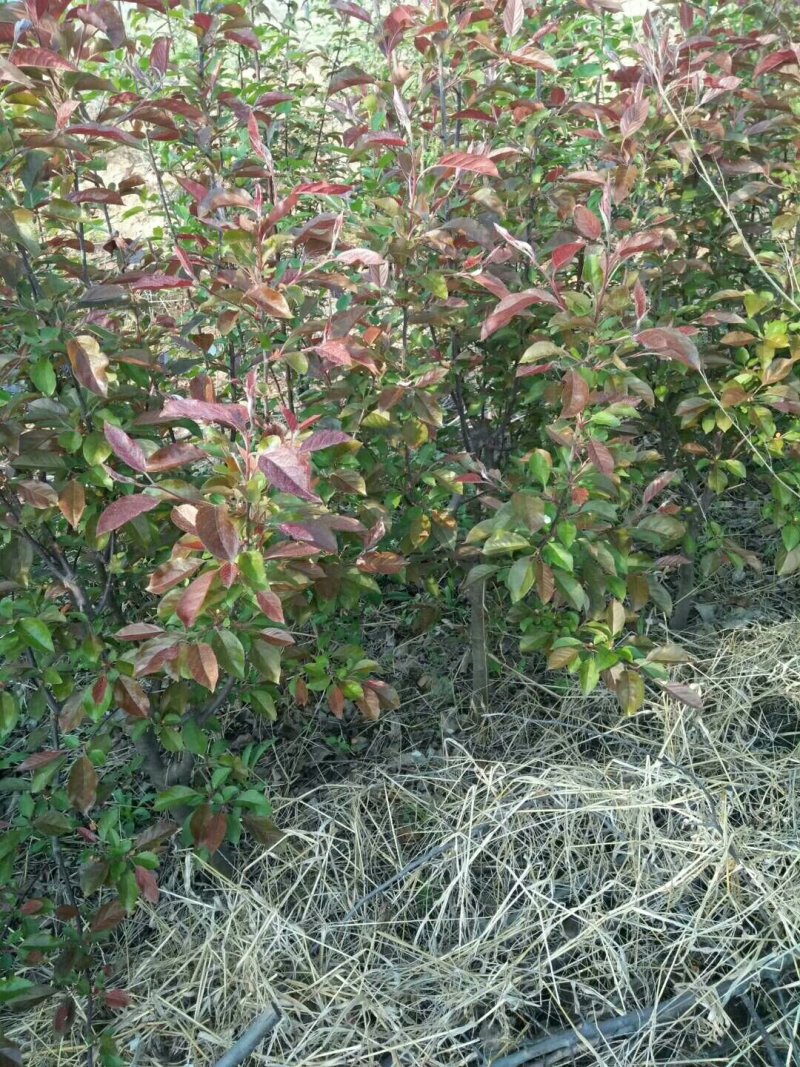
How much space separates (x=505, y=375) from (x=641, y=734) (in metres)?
0.93

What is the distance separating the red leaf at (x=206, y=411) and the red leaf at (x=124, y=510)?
0.13 m

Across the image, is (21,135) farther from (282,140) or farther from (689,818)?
(689,818)

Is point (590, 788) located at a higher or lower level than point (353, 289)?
lower

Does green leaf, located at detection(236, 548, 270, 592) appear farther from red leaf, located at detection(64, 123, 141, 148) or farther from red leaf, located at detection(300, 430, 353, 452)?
red leaf, located at detection(64, 123, 141, 148)

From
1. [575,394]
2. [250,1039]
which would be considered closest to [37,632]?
[250,1039]

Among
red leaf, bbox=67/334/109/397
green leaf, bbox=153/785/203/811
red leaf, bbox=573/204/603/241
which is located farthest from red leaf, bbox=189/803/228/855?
red leaf, bbox=573/204/603/241

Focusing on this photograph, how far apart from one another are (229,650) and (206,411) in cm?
38

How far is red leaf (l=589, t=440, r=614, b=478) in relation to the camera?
1647 millimetres

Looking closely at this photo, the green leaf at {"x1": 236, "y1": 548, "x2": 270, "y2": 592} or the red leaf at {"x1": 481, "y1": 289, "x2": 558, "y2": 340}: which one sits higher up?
the red leaf at {"x1": 481, "y1": 289, "x2": 558, "y2": 340}

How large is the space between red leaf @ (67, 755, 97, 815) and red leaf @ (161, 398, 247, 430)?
2.40 feet

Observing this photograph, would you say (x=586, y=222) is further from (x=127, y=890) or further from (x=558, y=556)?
(x=127, y=890)

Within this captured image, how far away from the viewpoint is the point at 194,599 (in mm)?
1325

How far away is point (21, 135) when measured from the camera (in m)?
1.47

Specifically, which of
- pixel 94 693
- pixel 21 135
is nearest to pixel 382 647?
pixel 94 693
